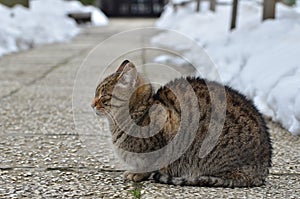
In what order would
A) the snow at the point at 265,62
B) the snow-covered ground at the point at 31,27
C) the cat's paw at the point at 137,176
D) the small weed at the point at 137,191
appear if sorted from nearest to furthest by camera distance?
the small weed at the point at 137,191 < the cat's paw at the point at 137,176 < the snow at the point at 265,62 < the snow-covered ground at the point at 31,27

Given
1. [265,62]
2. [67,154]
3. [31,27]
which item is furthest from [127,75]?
[31,27]

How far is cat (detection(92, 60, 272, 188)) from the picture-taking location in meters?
2.35

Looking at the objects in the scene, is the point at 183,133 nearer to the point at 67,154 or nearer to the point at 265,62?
the point at 67,154

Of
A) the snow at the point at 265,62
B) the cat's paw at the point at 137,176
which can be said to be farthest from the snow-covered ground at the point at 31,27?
the cat's paw at the point at 137,176

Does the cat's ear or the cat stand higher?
the cat's ear

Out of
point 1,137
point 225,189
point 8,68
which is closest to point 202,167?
point 225,189

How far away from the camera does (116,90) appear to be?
2334 mm

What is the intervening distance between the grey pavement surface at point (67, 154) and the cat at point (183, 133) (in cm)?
6

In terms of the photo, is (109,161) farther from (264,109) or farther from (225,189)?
(264,109)

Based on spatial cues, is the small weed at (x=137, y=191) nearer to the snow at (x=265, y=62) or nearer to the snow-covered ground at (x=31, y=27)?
the snow at (x=265, y=62)

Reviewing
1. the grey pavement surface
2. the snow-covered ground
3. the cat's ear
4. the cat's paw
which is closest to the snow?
the grey pavement surface

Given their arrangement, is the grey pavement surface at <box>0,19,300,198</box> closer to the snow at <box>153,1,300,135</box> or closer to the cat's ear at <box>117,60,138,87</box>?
the snow at <box>153,1,300,135</box>

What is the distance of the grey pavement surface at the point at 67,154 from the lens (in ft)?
7.70

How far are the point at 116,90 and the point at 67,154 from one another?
2.51ft
